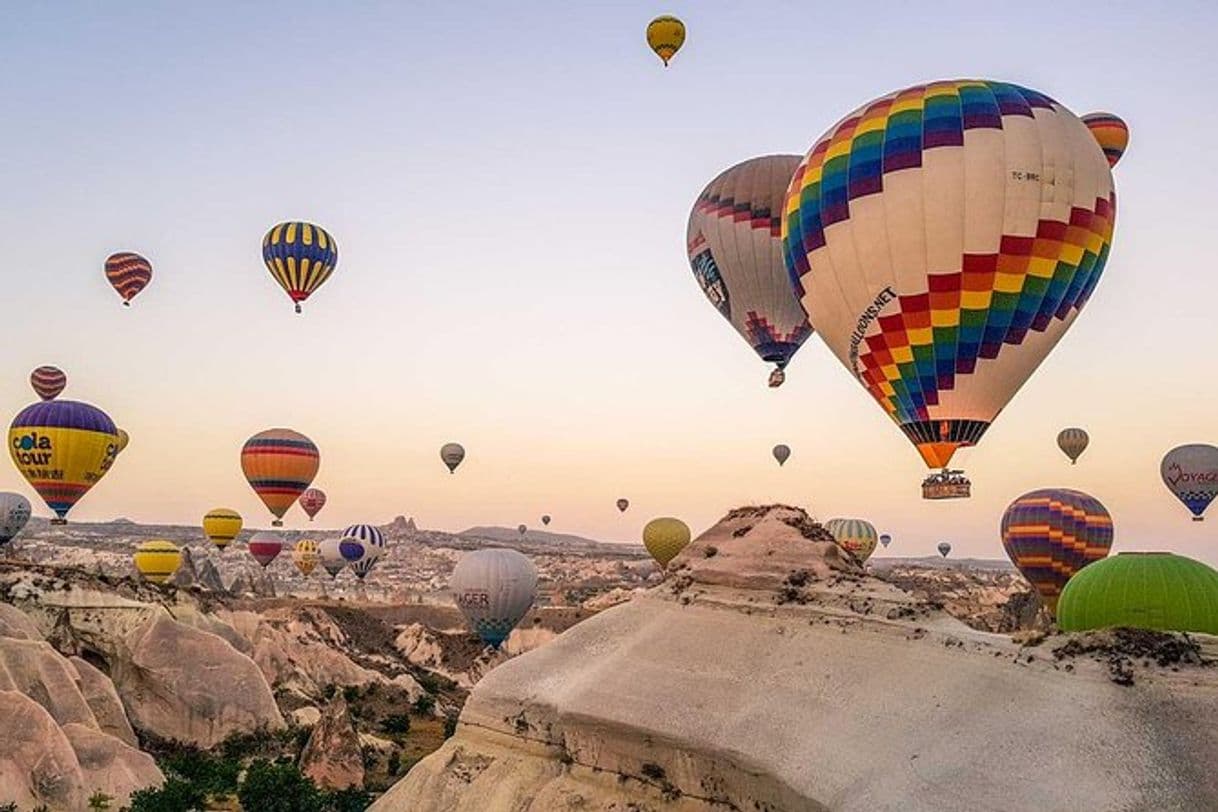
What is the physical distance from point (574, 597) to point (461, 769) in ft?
331

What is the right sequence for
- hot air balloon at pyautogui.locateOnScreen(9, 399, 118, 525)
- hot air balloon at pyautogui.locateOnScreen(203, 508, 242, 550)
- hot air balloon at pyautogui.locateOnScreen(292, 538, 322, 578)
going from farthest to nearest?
hot air balloon at pyautogui.locateOnScreen(292, 538, 322, 578) < hot air balloon at pyautogui.locateOnScreen(203, 508, 242, 550) < hot air balloon at pyautogui.locateOnScreen(9, 399, 118, 525)

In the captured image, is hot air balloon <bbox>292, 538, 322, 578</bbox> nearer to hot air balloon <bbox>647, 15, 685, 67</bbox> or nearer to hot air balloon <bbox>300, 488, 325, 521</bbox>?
hot air balloon <bbox>300, 488, 325, 521</bbox>

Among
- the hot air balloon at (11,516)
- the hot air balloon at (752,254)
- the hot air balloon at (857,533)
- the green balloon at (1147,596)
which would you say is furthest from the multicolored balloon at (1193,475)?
the hot air balloon at (11,516)

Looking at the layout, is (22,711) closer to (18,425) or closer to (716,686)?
(716,686)

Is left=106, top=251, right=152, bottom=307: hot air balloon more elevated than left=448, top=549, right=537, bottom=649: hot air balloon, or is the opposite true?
left=106, top=251, right=152, bottom=307: hot air balloon

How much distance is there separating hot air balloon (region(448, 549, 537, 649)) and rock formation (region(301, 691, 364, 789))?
16881 millimetres

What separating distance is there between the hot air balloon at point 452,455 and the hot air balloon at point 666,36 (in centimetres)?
6439

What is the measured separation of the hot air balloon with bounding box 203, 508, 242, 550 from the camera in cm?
8575

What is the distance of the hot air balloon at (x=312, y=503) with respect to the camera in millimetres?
110125

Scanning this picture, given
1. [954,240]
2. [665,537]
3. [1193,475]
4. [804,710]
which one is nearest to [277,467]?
[665,537]

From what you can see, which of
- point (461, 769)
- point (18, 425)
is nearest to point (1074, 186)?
point (461, 769)

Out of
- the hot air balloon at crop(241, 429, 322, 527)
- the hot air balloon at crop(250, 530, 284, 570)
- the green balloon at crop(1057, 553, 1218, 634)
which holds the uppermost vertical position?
the hot air balloon at crop(241, 429, 322, 527)

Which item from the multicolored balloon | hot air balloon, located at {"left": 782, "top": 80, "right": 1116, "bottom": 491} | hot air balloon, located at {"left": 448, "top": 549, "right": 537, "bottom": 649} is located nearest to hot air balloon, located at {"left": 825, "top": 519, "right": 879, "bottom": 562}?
the multicolored balloon

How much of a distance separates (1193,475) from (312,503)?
8738cm
